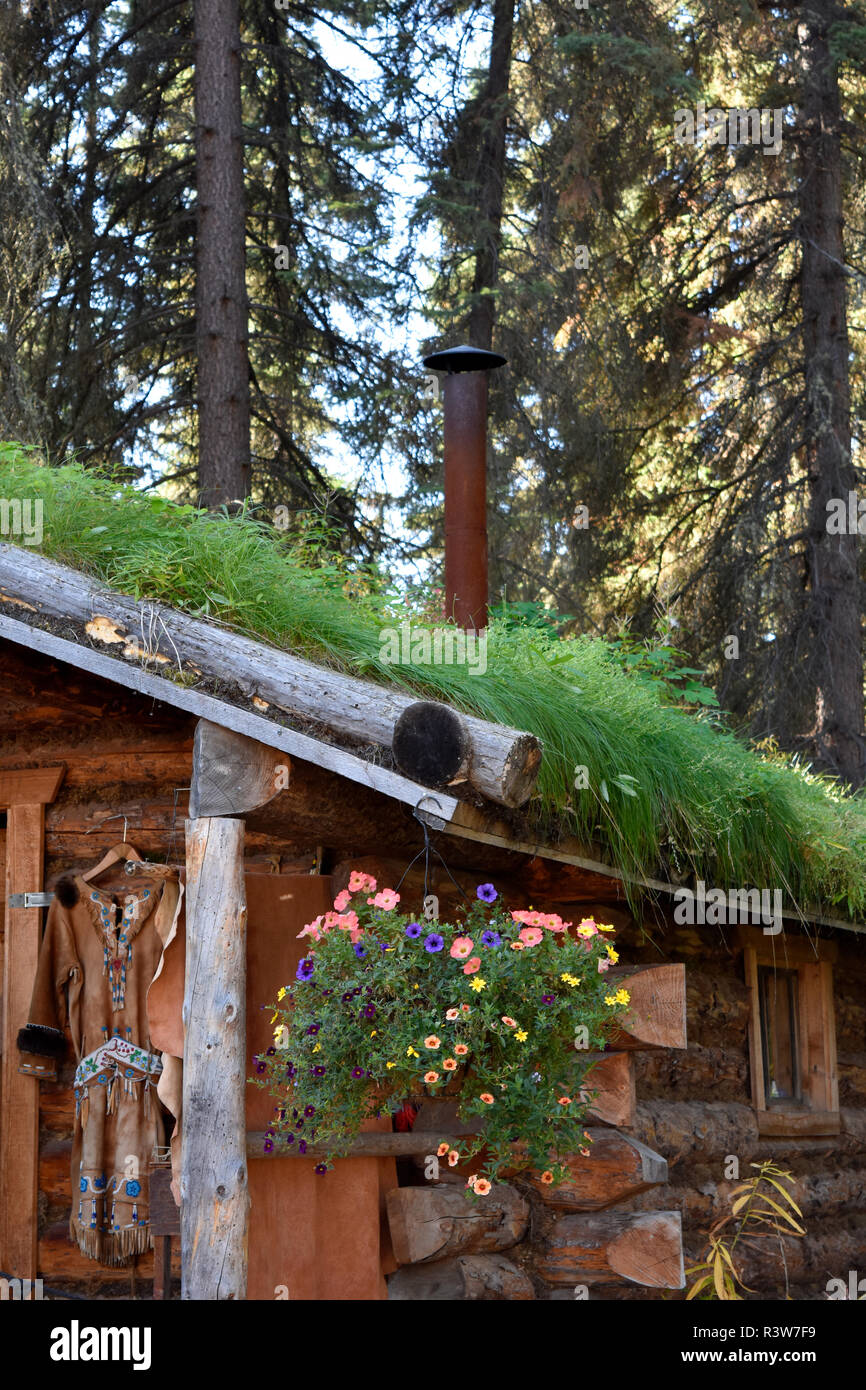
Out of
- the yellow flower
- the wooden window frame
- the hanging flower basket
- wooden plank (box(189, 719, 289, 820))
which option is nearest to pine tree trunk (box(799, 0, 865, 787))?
the wooden window frame

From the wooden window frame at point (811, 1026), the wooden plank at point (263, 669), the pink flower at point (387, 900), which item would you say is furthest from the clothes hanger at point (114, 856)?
the wooden window frame at point (811, 1026)

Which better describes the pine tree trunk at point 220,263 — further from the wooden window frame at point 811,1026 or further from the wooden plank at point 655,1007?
the wooden plank at point 655,1007

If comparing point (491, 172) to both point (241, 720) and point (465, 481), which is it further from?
point (241, 720)

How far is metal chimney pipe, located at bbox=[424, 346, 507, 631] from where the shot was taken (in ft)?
24.7

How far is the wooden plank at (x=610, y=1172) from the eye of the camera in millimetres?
5625

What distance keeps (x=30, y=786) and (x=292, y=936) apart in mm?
1665

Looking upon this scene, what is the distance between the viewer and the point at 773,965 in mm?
8242

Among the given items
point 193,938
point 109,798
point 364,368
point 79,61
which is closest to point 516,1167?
point 193,938

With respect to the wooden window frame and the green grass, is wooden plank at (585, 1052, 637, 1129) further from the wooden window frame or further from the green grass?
the wooden window frame

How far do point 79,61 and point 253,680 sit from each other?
9.09 metres

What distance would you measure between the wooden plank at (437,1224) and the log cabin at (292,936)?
0.04 ft

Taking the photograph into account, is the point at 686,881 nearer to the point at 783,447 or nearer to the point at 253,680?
the point at 253,680

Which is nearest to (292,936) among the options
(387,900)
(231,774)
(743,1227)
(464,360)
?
(231,774)

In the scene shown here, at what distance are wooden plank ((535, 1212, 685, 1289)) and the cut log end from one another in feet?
7.43
